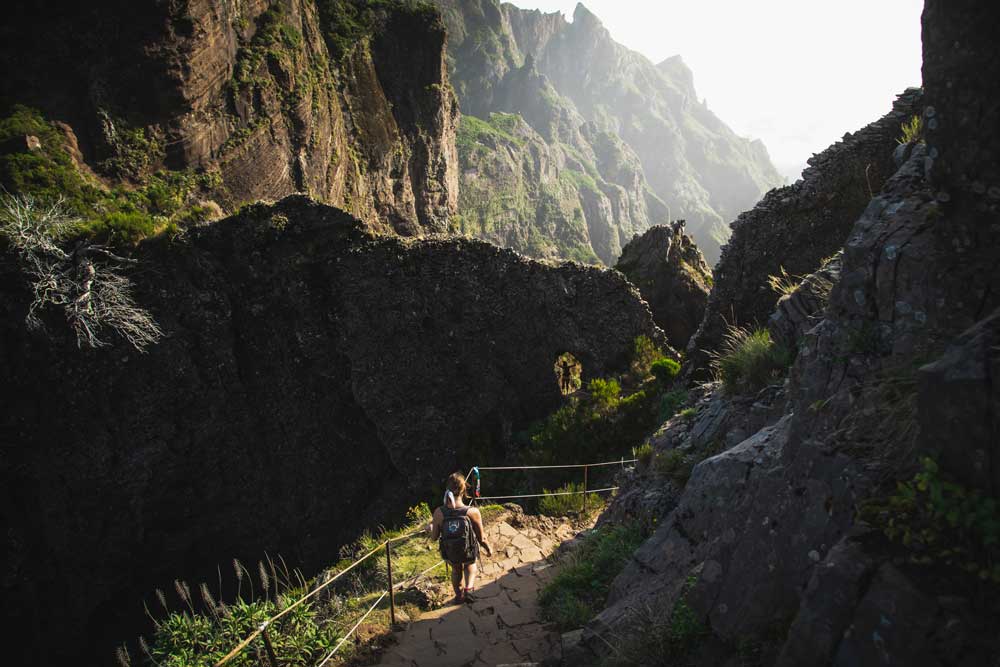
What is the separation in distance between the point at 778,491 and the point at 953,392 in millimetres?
1319

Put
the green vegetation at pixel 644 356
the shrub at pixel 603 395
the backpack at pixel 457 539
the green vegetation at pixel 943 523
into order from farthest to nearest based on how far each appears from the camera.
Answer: the green vegetation at pixel 644 356 → the shrub at pixel 603 395 → the backpack at pixel 457 539 → the green vegetation at pixel 943 523

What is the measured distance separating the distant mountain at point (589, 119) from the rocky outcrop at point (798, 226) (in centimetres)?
7020

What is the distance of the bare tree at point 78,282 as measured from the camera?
13.2 meters

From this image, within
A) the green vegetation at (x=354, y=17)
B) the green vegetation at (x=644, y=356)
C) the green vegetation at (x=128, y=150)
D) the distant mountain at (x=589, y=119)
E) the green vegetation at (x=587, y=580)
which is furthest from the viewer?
the distant mountain at (x=589, y=119)

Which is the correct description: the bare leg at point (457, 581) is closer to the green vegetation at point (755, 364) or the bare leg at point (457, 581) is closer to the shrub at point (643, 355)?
the green vegetation at point (755, 364)

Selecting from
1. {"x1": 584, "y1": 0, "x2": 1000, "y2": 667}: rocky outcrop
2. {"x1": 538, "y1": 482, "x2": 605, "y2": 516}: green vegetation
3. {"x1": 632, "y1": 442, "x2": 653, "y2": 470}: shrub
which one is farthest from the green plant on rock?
{"x1": 584, "y1": 0, "x2": 1000, "y2": 667}: rocky outcrop

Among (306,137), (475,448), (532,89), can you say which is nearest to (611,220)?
(532,89)

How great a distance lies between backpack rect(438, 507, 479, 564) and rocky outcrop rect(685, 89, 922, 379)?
6258 millimetres

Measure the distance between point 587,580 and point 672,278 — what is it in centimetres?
1929

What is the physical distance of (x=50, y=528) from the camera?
1312 centimetres

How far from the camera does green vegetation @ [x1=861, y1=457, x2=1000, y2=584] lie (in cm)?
211

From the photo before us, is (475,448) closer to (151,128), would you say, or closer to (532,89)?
(151,128)

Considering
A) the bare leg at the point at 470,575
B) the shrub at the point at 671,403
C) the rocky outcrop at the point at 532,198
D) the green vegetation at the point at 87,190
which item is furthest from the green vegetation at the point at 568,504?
the rocky outcrop at the point at 532,198

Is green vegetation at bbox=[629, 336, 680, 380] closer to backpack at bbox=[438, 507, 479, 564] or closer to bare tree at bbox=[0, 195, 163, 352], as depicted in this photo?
backpack at bbox=[438, 507, 479, 564]
